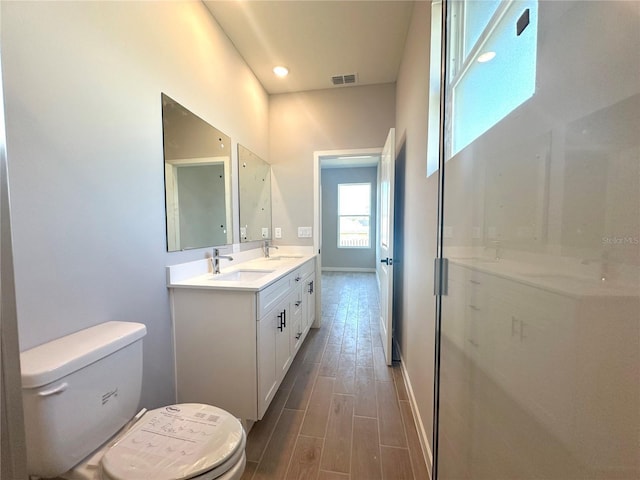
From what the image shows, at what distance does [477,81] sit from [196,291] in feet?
5.75

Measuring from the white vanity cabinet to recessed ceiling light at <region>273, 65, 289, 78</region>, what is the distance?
2261mm

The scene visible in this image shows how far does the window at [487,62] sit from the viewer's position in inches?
26.2

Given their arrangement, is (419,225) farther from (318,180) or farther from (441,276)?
(318,180)

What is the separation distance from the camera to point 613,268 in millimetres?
398

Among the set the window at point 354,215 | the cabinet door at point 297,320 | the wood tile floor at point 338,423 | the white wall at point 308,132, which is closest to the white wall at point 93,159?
the wood tile floor at point 338,423

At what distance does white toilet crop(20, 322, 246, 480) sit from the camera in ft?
2.51

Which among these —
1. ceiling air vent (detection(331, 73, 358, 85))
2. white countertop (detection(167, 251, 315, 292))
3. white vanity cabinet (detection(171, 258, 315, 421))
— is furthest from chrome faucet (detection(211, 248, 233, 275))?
ceiling air vent (detection(331, 73, 358, 85))

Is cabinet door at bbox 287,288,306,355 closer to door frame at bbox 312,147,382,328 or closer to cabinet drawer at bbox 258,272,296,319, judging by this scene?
cabinet drawer at bbox 258,272,296,319

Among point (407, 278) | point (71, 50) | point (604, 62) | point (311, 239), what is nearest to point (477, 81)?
point (604, 62)

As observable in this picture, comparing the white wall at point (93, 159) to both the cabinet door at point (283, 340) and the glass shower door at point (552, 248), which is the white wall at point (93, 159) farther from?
the glass shower door at point (552, 248)

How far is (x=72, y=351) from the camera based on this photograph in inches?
34.1

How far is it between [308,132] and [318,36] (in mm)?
979

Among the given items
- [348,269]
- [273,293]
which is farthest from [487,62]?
[348,269]

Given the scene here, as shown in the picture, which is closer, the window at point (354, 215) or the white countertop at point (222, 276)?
the white countertop at point (222, 276)
